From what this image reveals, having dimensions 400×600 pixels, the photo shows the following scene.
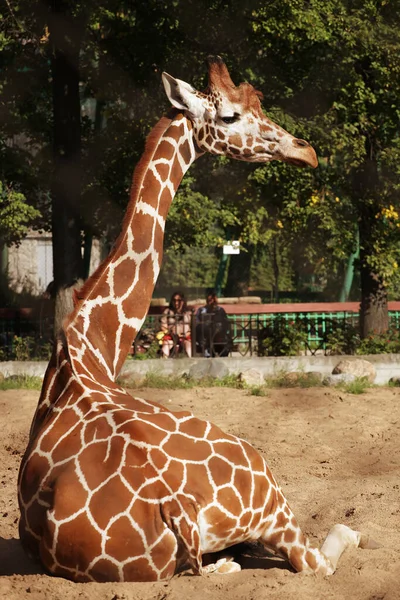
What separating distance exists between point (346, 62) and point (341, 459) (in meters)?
→ 9.56

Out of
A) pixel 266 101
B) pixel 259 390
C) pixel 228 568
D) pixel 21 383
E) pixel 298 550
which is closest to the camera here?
pixel 298 550

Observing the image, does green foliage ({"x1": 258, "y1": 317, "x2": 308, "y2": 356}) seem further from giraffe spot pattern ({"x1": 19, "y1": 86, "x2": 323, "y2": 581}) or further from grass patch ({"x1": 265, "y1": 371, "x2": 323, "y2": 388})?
giraffe spot pattern ({"x1": 19, "y1": 86, "x2": 323, "y2": 581})

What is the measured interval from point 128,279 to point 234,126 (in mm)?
1554

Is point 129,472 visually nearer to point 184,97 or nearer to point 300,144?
point 184,97

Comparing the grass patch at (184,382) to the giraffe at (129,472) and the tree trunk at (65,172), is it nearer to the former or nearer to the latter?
the tree trunk at (65,172)

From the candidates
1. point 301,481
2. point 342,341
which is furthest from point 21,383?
point 342,341

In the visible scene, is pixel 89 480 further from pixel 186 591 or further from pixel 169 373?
pixel 169 373

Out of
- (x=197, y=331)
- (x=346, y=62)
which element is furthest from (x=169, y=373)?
(x=346, y=62)

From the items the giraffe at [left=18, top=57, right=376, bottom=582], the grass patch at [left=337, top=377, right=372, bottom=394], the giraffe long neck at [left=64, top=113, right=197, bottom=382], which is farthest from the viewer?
the grass patch at [left=337, top=377, right=372, bottom=394]

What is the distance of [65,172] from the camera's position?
1587 cm

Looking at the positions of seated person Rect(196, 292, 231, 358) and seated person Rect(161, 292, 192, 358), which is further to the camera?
seated person Rect(161, 292, 192, 358)

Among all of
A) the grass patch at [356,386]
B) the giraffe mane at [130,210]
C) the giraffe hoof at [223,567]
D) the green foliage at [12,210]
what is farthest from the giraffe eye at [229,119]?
the green foliage at [12,210]

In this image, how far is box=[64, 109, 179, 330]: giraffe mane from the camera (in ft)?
19.4

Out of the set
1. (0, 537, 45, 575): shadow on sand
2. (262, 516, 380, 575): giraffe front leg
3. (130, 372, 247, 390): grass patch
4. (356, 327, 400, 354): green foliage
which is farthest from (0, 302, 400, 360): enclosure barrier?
(262, 516, 380, 575): giraffe front leg
